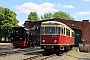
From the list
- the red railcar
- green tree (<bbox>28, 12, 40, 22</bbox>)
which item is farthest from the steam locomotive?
green tree (<bbox>28, 12, 40, 22</bbox>)

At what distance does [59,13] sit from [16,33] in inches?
3736

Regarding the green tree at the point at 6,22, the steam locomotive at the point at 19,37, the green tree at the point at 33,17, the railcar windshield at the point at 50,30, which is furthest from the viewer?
the green tree at the point at 33,17

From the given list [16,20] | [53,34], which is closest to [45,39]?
[53,34]

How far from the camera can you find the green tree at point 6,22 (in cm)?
7576

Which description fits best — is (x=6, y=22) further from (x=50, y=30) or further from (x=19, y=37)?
(x=50, y=30)

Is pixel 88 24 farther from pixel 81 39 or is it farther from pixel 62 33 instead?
pixel 62 33

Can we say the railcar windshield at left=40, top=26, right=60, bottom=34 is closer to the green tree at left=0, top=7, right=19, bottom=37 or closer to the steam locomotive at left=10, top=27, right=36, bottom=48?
the steam locomotive at left=10, top=27, right=36, bottom=48

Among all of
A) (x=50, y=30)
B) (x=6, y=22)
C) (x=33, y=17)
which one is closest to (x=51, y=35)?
(x=50, y=30)

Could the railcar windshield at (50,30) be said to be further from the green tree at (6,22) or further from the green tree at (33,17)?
the green tree at (33,17)

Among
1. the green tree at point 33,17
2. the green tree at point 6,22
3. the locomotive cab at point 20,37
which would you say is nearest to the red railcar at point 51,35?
the locomotive cab at point 20,37

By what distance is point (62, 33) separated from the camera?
23.6m

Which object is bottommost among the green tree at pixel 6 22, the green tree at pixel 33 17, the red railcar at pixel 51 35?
the red railcar at pixel 51 35

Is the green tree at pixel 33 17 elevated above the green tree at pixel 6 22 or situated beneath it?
elevated above

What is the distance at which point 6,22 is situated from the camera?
78.7 m
